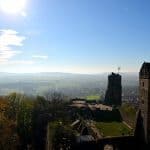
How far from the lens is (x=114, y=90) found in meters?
79.2

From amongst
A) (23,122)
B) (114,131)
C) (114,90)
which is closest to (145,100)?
(114,131)

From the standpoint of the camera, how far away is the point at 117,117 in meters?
64.5

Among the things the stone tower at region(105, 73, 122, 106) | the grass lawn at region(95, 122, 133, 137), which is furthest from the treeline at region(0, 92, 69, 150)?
the stone tower at region(105, 73, 122, 106)

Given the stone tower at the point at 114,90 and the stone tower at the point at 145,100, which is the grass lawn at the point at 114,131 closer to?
the stone tower at the point at 145,100

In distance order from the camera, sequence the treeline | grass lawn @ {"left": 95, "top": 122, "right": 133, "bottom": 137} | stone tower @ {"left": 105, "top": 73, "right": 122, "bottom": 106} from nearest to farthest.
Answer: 1. the treeline
2. grass lawn @ {"left": 95, "top": 122, "right": 133, "bottom": 137}
3. stone tower @ {"left": 105, "top": 73, "right": 122, "bottom": 106}

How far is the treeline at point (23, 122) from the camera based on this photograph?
134 feet

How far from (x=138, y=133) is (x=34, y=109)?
24.5m

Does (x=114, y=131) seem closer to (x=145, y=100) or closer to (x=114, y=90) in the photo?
(x=145, y=100)

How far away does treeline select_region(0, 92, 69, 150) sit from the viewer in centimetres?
4075

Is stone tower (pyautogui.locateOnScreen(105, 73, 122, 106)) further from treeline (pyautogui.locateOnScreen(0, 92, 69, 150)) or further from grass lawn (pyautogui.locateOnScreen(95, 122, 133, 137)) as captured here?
grass lawn (pyautogui.locateOnScreen(95, 122, 133, 137))

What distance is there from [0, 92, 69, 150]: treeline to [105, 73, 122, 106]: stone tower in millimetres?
16605

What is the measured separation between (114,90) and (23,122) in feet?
108

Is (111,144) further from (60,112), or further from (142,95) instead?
(60,112)

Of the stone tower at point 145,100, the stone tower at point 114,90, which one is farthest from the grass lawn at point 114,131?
Result: the stone tower at point 114,90
